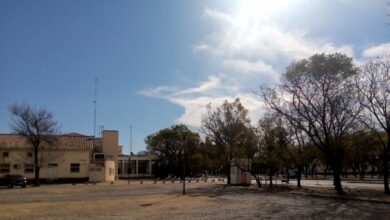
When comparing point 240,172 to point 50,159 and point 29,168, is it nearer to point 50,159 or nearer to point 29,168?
point 50,159

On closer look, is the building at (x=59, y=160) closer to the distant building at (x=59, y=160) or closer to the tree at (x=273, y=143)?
the distant building at (x=59, y=160)

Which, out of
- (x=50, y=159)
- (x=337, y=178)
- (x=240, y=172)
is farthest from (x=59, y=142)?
(x=337, y=178)

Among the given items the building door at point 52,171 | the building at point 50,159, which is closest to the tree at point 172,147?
A: the building at point 50,159

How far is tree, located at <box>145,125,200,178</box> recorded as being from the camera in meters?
93.6

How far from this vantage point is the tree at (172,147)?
9356 cm

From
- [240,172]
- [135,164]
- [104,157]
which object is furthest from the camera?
[135,164]

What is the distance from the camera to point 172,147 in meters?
95.3

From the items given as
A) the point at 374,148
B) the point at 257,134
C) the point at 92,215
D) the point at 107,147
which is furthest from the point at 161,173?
the point at 92,215

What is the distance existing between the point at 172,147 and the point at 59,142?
28439mm

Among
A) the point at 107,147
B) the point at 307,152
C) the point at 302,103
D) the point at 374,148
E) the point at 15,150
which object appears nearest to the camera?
the point at 302,103

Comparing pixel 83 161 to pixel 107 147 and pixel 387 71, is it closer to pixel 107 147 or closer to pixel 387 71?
pixel 107 147

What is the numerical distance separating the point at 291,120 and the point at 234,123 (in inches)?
774

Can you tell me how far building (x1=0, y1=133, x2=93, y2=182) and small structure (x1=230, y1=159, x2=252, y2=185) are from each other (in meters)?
26.5

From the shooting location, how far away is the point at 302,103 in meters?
37.1
